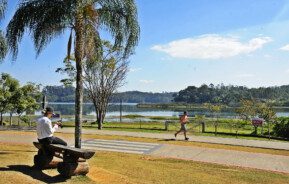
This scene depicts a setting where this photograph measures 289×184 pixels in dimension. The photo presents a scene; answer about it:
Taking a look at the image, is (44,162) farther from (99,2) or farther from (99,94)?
(99,94)

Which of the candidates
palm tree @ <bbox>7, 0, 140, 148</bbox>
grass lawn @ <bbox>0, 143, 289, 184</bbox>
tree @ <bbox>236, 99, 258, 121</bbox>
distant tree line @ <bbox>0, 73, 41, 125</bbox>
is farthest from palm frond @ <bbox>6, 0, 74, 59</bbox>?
tree @ <bbox>236, 99, 258, 121</bbox>

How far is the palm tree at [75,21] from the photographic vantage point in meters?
→ 15.7

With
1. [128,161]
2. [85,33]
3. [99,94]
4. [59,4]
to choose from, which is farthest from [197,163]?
[99,94]

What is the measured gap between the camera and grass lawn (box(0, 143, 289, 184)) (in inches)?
425

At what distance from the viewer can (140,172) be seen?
13156 millimetres

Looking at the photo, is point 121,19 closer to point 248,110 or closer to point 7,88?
point 7,88

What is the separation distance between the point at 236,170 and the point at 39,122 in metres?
7.69

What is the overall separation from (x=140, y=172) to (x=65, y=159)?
10.6 feet

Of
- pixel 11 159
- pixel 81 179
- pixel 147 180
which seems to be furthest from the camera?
pixel 11 159

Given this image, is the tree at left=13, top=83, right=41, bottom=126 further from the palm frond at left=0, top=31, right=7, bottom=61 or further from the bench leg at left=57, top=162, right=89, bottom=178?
the bench leg at left=57, top=162, right=89, bottom=178

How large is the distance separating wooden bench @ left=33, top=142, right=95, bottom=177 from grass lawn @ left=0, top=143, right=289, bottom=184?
0.76ft

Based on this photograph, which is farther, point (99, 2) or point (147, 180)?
point (99, 2)

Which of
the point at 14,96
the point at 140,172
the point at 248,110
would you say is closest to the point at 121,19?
the point at 140,172

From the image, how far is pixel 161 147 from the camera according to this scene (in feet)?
67.0
